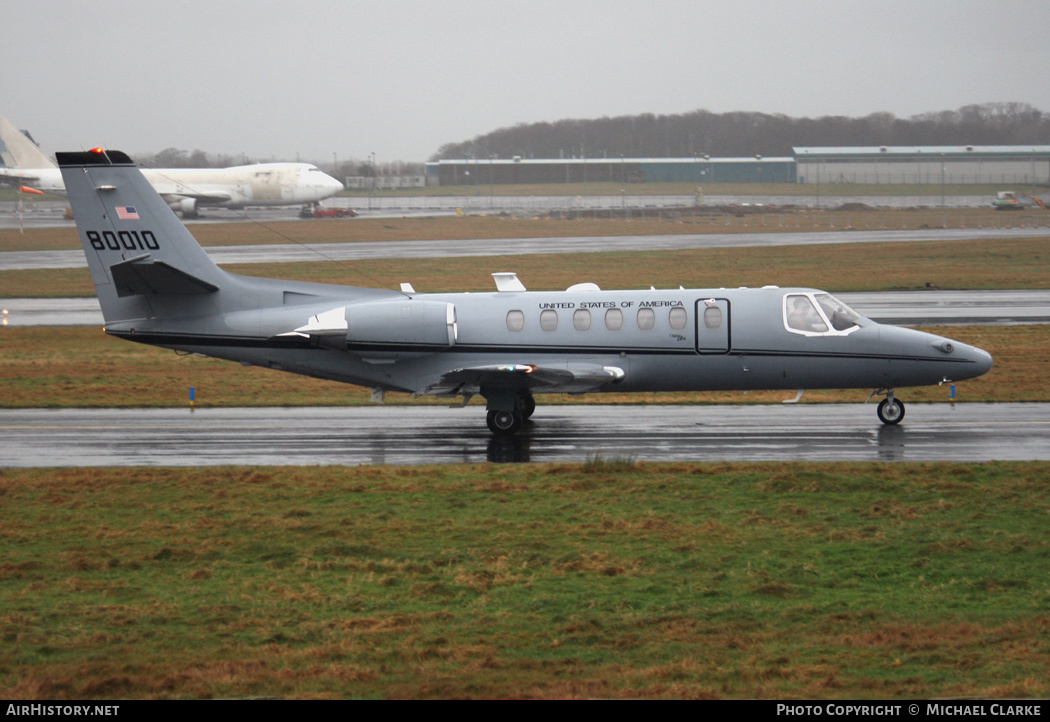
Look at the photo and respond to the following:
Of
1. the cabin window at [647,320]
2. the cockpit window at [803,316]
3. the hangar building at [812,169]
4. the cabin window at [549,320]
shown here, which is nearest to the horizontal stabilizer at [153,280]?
the cabin window at [549,320]

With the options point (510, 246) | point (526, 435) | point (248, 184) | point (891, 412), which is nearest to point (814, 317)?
point (891, 412)

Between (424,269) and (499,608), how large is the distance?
140 feet

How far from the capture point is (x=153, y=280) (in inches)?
803

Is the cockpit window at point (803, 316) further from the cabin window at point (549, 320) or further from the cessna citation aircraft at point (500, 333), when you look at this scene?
the cabin window at point (549, 320)

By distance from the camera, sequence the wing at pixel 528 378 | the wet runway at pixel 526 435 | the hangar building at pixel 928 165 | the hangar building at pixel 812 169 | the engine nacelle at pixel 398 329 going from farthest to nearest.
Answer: the hangar building at pixel 812 169
the hangar building at pixel 928 165
the engine nacelle at pixel 398 329
the wing at pixel 528 378
the wet runway at pixel 526 435

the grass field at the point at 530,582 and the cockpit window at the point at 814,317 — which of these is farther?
the cockpit window at the point at 814,317

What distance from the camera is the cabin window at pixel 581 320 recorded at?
67.7ft

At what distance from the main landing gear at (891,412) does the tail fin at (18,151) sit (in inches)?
3484

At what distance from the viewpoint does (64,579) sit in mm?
11680

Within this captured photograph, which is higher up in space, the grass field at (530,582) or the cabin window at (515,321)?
Answer: the cabin window at (515,321)

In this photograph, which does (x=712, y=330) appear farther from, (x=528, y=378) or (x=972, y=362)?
(x=972, y=362)

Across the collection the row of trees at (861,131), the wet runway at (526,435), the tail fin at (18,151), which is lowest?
the wet runway at (526,435)

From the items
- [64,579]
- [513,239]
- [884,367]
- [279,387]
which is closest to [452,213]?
[513,239]

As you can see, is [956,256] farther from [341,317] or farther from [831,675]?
[831,675]
